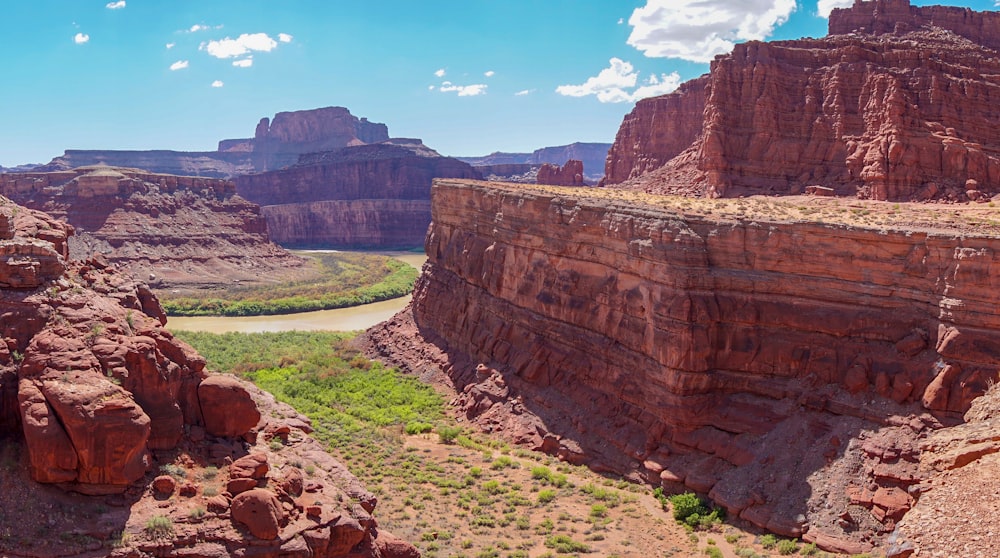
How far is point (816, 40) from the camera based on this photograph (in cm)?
5003

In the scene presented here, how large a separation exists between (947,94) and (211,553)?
42.8 metres

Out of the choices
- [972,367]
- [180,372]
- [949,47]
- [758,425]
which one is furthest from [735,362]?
[949,47]

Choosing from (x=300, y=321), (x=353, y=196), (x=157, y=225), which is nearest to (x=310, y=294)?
(x=300, y=321)

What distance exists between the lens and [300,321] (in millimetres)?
71250

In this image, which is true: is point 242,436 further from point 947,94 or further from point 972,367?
point 947,94

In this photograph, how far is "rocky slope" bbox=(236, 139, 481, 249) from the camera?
151 m

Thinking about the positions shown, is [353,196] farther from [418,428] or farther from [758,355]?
[758,355]

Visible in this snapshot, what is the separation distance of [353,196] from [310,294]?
246 ft

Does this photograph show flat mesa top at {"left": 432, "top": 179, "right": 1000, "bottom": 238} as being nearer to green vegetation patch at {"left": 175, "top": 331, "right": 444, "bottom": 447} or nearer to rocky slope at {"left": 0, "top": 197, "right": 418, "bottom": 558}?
green vegetation patch at {"left": 175, "top": 331, "right": 444, "bottom": 447}

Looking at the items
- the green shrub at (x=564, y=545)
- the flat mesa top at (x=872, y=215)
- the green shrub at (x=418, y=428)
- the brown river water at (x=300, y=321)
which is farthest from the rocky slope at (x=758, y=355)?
the brown river water at (x=300, y=321)

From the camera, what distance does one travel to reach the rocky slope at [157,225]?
89.5 metres

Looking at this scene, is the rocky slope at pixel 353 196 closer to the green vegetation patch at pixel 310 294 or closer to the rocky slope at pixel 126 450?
the green vegetation patch at pixel 310 294

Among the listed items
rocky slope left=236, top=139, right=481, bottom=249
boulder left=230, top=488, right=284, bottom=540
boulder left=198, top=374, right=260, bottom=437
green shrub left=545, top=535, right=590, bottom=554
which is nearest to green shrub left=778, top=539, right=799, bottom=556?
green shrub left=545, top=535, right=590, bottom=554

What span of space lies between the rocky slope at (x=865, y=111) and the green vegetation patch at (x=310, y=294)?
38.0 m
